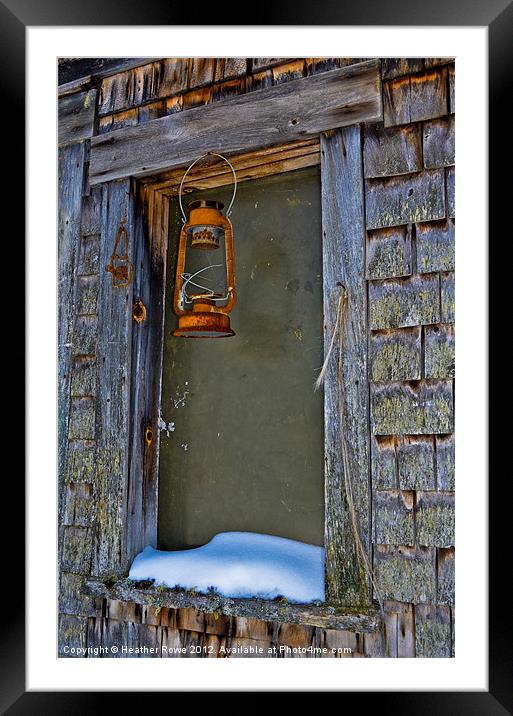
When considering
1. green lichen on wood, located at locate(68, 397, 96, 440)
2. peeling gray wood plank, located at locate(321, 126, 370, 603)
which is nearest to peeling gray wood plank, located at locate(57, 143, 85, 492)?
green lichen on wood, located at locate(68, 397, 96, 440)

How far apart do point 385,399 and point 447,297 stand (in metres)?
0.47

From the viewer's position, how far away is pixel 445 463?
2428 millimetres

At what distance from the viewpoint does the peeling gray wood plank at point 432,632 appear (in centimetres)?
238

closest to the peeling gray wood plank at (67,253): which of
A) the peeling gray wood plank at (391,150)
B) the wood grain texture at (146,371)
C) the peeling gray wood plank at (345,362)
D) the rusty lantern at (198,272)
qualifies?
the wood grain texture at (146,371)

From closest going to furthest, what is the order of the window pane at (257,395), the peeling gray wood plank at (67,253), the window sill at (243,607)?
the window sill at (243,607) → the window pane at (257,395) → the peeling gray wood plank at (67,253)

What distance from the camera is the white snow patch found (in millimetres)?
2678

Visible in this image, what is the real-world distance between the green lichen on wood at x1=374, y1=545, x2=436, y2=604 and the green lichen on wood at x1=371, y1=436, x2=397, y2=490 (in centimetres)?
25

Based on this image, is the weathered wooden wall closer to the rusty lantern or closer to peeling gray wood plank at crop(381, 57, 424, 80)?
peeling gray wood plank at crop(381, 57, 424, 80)
